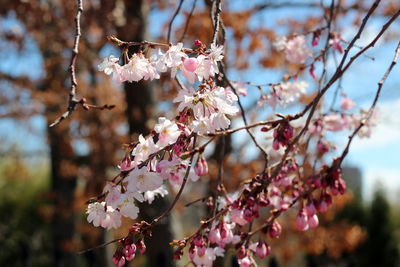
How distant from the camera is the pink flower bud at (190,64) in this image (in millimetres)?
1027

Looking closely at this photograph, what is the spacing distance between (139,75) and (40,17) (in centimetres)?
352

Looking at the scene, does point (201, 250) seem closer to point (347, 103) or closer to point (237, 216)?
point (237, 216)

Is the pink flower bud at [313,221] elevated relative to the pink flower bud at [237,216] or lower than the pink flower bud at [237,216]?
lower

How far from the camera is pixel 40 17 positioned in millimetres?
4297

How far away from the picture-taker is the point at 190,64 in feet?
3.37

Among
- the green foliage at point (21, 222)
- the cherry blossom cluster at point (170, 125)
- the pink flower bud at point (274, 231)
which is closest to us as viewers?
the cherry blossom cluster at point (170, 125)

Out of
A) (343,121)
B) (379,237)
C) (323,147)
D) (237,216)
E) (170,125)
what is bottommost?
(237,216)

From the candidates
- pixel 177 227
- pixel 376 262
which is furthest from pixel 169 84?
pixel 376 262

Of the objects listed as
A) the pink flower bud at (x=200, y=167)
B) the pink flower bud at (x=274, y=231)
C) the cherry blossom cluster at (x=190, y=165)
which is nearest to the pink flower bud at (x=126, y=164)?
the cherry blossom cluster at (x=190, y=165)

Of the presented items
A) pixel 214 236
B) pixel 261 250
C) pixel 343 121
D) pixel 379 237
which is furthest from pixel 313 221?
pixel 379 237

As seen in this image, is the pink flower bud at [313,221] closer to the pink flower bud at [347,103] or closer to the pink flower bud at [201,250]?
the pink flower bud at [201,250]

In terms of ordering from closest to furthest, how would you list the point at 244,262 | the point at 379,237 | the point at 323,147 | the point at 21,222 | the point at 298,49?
the point at 244,262 → the point at 323,147 → the point at 298,49 → the point at 379,237 → the point at 21,222

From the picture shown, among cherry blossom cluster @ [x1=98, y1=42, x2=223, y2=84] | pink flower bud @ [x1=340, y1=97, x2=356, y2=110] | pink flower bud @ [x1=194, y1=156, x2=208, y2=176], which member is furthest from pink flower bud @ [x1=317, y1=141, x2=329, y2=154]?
cherry blossom cluster @ [x1=98, y1=42, x2=223, y2=84]

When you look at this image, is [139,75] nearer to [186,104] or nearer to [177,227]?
[186,104]
